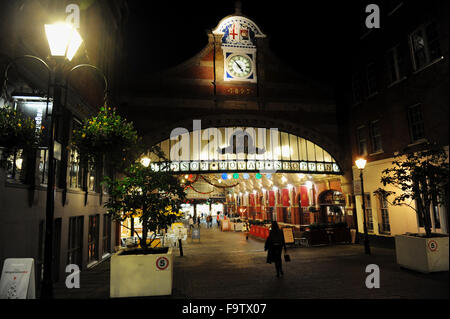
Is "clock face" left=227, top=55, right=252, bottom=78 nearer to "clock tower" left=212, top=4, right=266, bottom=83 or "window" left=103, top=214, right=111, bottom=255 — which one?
"clock tower" left=212, top=4, right=266, bottom=83

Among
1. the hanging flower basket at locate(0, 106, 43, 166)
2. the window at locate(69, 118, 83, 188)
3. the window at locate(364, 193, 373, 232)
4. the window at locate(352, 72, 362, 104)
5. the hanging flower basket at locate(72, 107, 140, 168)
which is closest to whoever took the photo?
the hanging flower basket at locate(0, 106, 43, 166)

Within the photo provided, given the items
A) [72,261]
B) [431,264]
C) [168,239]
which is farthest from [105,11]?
[431,264]

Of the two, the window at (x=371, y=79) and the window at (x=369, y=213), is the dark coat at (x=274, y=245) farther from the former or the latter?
the window at (x=371, y=79)

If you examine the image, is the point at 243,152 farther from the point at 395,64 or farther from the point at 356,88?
the point at 395,64

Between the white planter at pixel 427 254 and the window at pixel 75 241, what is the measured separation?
11.7 metres

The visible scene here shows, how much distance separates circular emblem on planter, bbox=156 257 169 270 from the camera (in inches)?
289

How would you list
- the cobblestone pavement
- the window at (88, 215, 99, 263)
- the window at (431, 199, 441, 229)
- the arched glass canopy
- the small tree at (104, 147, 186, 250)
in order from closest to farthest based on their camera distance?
the cobblestone pavement, the small tree at (104, 147, 186, 250), the window at (88, 215, 99, 263), the window at (431, 199, 441, 229), the arched glass canopy

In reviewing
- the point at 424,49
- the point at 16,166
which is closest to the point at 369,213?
the point at 424,49

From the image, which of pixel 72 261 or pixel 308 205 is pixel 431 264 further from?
pixel 308 205

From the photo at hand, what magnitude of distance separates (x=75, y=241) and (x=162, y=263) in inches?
210

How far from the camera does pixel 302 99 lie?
19.9 meters

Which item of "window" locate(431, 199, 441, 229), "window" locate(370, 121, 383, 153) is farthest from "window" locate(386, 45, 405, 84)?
"window" locate(431, 199, 441, 229)

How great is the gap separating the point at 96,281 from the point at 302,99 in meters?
16.5

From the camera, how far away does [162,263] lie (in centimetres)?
733
